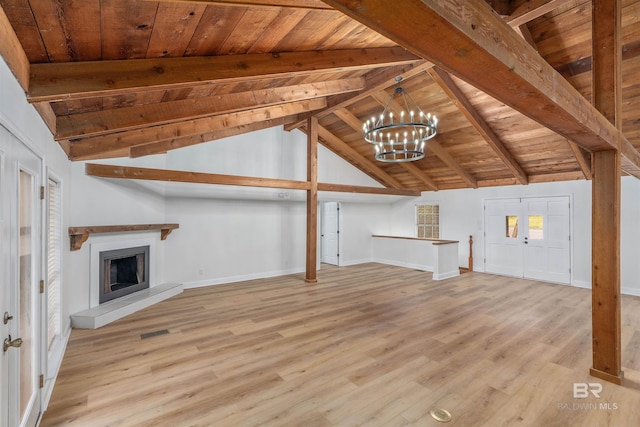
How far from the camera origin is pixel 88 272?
13.8ft

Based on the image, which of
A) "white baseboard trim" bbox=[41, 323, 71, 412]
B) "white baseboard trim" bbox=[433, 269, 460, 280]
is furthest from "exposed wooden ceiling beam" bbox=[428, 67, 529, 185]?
"white baseboard trim" bbox=[41, 323, 71, 412]

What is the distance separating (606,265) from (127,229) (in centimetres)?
583

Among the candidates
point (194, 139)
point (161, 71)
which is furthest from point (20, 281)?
point (194, 139)

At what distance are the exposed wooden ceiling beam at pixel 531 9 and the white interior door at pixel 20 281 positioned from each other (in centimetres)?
409

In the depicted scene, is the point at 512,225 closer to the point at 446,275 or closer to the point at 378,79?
the point at 446,275

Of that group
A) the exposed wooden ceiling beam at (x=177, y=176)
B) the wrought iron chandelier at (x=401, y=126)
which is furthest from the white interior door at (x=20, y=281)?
the wrought iron chandelier at (x=401, y=126)

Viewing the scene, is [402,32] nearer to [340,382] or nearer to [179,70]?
[179,70]

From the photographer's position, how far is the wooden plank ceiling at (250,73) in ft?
5.73

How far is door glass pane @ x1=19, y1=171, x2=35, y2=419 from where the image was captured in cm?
196

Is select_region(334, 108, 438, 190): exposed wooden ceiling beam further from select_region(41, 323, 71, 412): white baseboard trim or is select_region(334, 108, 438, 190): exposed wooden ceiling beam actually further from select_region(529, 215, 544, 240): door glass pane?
select_region(41, 323, 71, 412): white baseboard trim

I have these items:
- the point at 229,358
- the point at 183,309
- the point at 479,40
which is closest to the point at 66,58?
the point at 479,40

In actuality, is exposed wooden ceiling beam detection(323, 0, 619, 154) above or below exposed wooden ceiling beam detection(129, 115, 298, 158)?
below

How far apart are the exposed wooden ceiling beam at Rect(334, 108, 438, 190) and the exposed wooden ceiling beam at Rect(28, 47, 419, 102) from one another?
3.26m

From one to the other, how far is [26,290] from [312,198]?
15.8 feet
